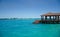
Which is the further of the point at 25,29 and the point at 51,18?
the point at 51,18

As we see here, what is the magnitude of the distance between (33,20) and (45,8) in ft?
1.33

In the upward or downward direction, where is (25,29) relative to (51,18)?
downward

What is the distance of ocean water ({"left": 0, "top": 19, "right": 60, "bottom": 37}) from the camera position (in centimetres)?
321

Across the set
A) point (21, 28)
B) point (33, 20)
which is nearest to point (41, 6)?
point (33, 20)

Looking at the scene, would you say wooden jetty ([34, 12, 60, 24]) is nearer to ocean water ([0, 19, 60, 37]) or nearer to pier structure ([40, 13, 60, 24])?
pier structure ([40, 13, 60, 24])

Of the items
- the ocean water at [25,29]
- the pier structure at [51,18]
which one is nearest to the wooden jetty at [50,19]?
the pier structure at [51,18]

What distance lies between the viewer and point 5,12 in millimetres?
3227

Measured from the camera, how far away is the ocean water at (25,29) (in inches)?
126

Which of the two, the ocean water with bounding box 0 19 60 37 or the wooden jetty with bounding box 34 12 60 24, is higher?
the wooden jetty with bounding box 34 12 60 24

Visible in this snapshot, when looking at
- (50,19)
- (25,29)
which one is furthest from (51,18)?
(25,29)

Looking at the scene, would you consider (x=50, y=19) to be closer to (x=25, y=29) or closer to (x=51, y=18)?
(x=51, y=18)

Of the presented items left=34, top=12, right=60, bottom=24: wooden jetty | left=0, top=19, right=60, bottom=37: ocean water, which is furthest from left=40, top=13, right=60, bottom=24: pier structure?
left=0, top=19, right=60, bottom=37: ocean water

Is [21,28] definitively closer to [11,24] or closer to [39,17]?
[11,24]

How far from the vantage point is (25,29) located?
10.6ft
